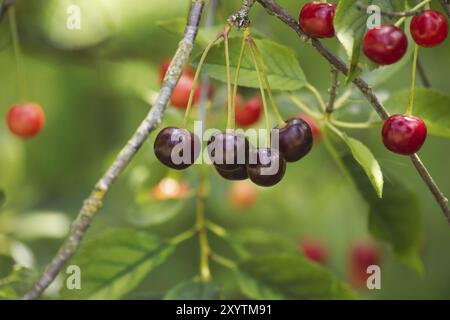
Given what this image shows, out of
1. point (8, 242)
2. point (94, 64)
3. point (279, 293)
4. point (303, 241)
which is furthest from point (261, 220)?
point (279, 293)

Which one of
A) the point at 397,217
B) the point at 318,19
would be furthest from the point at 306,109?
the point at 318,19

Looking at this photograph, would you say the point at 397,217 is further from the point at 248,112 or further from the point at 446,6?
the point at 446,6

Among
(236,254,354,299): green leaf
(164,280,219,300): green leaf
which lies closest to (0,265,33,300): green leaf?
(164,280,219,300): green leaf

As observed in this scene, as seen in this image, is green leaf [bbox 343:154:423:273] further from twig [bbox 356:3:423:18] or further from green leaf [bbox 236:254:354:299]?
twig [bbox 356:3:423:18]

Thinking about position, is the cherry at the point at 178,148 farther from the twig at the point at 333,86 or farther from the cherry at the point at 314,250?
the cherry at the point at 314,250

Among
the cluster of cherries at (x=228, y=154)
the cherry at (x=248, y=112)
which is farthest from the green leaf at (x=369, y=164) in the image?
the cherry at (x=248, y=112)
